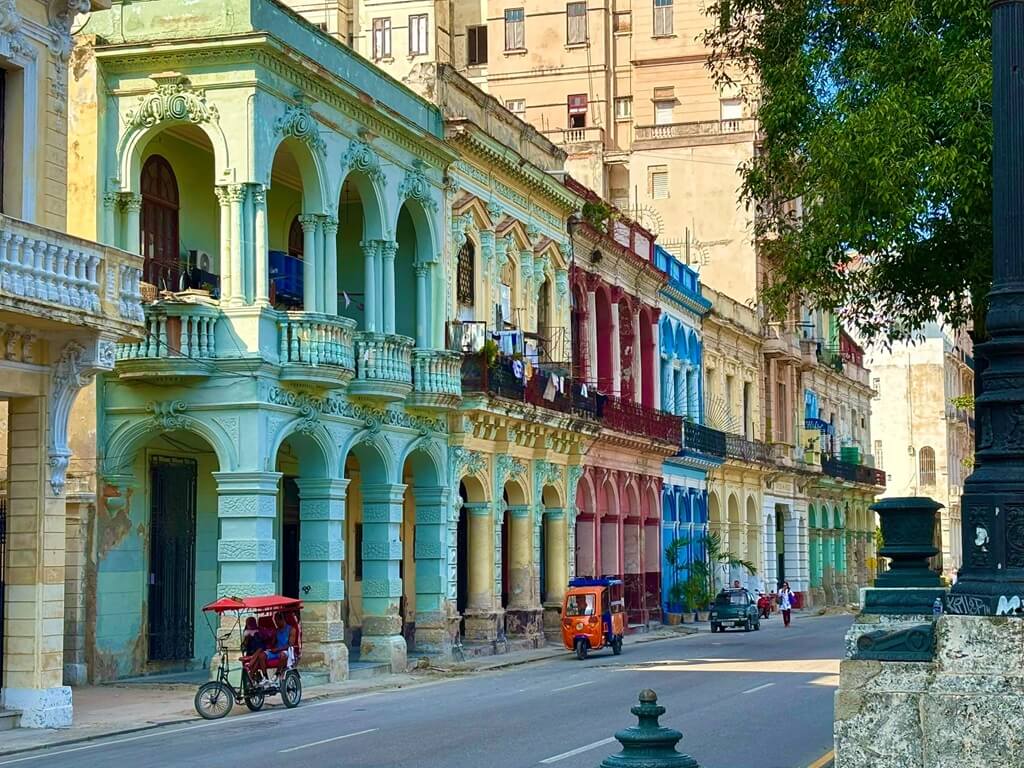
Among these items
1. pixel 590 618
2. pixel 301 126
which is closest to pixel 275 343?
pixel 301 126

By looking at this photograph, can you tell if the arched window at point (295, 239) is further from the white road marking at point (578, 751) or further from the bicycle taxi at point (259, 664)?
the white road marking at point (578, 751)

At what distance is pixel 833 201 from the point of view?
18.1m

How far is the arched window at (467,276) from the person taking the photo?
3466 cm

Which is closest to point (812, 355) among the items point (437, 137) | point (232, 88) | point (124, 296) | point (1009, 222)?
point (437, 137)

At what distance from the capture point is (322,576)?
27.5 metres

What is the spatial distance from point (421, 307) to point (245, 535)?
8.19 meters

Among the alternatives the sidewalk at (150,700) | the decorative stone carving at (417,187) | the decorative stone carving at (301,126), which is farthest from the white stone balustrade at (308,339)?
the decorative stone carving at (417,187)

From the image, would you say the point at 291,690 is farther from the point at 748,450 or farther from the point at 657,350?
the point at 748,450

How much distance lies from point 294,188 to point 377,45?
8.03 meters

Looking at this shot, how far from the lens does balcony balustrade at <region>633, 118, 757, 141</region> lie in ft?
191

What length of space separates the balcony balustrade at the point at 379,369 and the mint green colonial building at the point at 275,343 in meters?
0.05

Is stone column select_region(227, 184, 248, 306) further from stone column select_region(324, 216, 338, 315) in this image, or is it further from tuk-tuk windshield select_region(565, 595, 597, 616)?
tuk-tuk windshield select_region(565, 595, 597, 616)

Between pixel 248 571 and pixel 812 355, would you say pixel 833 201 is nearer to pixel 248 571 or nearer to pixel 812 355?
pixel 248 571

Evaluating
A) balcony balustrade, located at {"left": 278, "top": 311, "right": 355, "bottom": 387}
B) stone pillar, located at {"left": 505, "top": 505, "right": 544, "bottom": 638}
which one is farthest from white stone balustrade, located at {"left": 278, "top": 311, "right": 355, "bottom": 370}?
stone pillar, located at {"left": 505, "top": 505, "right": 544, "bottom": 638}
